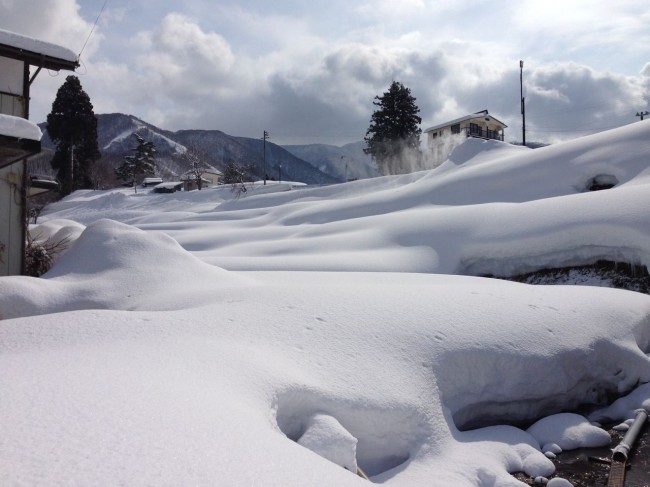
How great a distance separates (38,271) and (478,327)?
8.84m

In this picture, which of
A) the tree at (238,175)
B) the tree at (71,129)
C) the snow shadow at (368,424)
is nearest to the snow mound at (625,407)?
the snow shadow at (368,424)

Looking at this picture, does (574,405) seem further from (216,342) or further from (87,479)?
(87,479)

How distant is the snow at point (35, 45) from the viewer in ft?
27.3

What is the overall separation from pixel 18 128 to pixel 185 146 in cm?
12968

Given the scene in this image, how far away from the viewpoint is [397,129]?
4194cm

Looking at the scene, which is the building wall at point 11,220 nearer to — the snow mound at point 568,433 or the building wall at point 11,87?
the building wall at point 11,87

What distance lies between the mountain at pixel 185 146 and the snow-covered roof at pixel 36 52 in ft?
324

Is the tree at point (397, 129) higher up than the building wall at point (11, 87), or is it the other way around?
the tree at point (397, 129)

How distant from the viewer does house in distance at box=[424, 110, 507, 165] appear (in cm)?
4281

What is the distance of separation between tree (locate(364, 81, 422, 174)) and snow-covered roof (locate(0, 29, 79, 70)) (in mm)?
34156

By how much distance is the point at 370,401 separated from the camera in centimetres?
409

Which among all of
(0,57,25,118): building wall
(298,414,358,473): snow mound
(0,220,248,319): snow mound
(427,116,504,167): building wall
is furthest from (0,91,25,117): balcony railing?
(427,116,504,167): building wall

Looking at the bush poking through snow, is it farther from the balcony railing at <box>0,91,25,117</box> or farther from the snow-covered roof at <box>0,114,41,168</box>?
the snow-covered roof at <box>0,114,41,168</box>

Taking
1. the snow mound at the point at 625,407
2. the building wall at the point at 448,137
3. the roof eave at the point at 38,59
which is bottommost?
the snow mound at the point at 625,407
